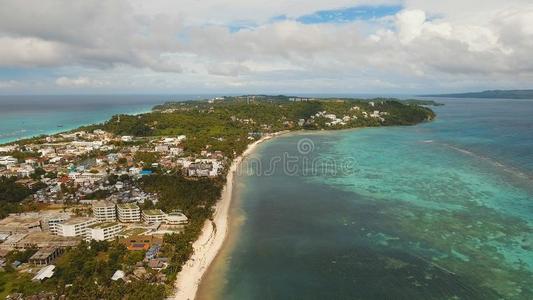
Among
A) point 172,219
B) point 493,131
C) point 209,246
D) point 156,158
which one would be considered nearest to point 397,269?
point 209,246

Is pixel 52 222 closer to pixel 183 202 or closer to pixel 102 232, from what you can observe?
pixel 102 232

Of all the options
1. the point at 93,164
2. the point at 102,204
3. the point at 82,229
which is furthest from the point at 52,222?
the point at 93,164

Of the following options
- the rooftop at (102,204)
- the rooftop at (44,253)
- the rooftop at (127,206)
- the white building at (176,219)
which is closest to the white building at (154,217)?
the white building at (176,219)

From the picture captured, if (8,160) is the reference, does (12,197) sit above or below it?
below

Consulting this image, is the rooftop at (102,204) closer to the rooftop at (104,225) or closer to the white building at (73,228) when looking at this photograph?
the rooftop at (104,225)

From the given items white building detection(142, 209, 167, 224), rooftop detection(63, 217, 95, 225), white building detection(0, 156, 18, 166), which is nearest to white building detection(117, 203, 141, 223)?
white building detection(142, 209, 167, 224)

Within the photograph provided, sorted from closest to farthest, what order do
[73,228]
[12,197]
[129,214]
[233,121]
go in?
[73,228]
[129,214]
[12,197]
[233,121]

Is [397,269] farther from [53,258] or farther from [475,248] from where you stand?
[53,258]
